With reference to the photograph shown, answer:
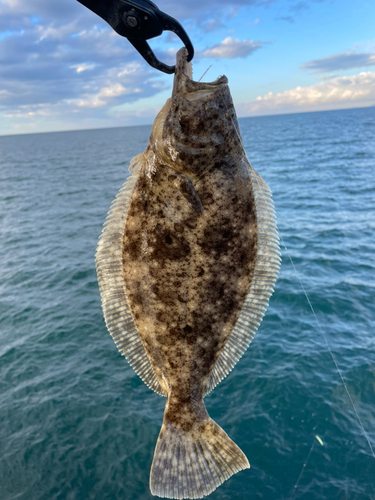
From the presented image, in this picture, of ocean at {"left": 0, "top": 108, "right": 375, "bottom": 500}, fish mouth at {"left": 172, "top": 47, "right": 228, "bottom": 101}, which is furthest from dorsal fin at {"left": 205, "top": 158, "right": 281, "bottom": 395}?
ocean at {"left": 0, "top": 108, "right": 375, "bottom": 500}

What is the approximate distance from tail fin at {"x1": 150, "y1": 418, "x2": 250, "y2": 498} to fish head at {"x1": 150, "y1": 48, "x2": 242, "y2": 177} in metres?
2.16

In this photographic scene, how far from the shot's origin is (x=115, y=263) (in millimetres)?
2805

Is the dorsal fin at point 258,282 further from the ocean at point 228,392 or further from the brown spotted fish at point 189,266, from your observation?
the ocean at point 228,392

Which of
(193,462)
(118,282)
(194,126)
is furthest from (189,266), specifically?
(193,462)

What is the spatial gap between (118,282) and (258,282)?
3.73 feet

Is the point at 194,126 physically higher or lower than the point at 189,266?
higher

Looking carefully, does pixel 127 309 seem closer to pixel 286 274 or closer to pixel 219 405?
pixel 219 405

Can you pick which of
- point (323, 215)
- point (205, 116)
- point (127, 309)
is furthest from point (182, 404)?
point (323, 215)

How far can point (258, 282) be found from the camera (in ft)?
9.41

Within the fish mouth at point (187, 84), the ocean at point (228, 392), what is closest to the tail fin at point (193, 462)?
the fish mouth at point (187, 84)

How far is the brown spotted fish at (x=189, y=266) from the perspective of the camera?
2.54 m

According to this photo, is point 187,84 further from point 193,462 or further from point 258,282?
point 193,462

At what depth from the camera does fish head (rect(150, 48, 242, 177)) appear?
2484 millimetres

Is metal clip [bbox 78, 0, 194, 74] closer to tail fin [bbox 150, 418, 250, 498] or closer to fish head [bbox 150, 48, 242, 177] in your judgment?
fish head [bbox 150, 48, 242, 177]
